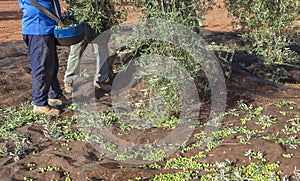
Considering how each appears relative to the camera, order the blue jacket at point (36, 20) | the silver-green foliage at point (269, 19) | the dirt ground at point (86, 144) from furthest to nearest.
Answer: the silver-green foliage at point (269, 19) < the blue jacket at point (36, 20) < the dirt ground at point (86, 144)

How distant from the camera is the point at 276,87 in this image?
720cm

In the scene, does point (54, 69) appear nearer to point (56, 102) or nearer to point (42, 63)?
point (42, 63)

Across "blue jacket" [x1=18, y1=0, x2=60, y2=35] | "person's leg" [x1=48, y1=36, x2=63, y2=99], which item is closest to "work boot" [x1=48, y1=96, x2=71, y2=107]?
"person's leg" [x1=48, y1=36, x2=63, y2=99]

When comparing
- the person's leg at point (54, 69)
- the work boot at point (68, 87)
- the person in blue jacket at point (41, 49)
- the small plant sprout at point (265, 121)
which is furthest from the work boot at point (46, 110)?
the small plant sprout at point (265, 121)

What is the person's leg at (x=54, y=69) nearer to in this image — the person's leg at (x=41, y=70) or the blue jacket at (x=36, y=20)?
the person's leg at (x=41, y=70)

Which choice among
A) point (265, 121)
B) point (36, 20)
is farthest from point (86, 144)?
point (265, 121)

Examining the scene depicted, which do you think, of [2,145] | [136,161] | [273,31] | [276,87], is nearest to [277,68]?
[276,87]

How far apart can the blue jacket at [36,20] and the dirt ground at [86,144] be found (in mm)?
1187

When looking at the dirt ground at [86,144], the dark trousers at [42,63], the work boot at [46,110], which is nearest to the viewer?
the dirt ground at [86,144]

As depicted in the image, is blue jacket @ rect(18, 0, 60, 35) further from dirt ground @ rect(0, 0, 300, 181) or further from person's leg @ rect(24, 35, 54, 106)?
dirt ground @ rect(0, 0, 300, 181)

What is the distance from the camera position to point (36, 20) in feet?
17.9

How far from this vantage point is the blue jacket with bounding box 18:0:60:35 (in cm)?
540

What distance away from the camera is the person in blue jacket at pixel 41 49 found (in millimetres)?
5445

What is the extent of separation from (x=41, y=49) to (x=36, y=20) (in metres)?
0.37
